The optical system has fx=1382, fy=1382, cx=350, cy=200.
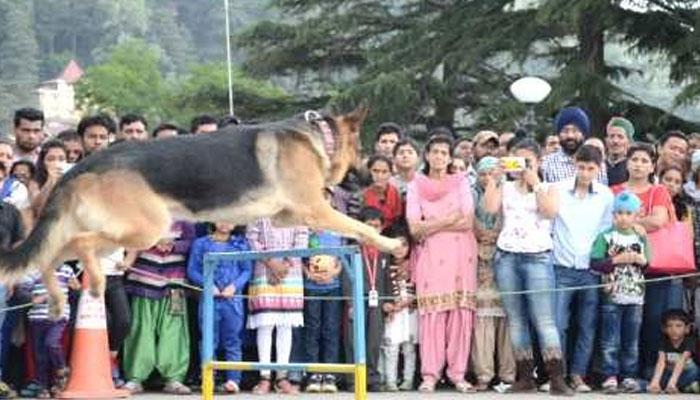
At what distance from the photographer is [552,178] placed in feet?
38.1

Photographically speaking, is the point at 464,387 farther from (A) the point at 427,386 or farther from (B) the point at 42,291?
(B) the point at 42,291

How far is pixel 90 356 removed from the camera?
1042cm

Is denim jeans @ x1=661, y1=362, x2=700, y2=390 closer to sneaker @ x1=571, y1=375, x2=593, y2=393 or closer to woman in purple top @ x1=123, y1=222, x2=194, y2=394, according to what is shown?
sneaker @ x1=571, y1=375, x2=593, y2=393

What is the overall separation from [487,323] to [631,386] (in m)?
1.26

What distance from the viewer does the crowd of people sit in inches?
432

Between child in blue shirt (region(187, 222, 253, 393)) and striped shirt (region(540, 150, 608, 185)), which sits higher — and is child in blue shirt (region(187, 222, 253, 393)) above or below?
below

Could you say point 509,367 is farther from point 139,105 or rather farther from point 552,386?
point 139,105

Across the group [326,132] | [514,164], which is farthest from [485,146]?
[326,132]

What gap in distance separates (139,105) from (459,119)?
28.1 m

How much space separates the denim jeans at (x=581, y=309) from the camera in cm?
1119

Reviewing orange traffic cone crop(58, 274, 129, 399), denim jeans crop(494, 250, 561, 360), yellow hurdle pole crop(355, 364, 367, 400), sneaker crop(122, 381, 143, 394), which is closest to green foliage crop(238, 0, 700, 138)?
denim jeans crop(494, 250, 561, 360)

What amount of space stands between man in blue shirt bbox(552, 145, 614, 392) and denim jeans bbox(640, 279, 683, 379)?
19.0 inches

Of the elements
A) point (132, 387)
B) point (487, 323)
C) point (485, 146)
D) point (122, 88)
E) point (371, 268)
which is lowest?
point (132, 387)

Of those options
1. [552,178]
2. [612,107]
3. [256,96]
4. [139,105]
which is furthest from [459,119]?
[139,105]
